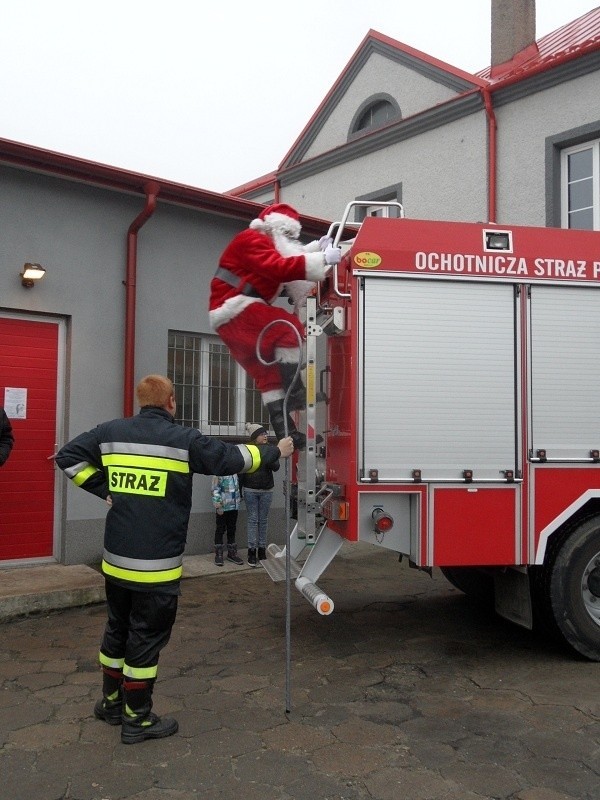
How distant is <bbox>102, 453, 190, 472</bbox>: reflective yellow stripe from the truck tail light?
1.44 meters

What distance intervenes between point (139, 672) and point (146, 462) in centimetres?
105

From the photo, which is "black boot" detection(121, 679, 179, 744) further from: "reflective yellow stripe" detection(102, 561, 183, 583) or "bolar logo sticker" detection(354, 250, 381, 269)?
"bolar logo sticker" detection(354, 250, 381, 269)

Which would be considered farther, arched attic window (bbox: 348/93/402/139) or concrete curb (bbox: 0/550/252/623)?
arched attic window (bbox: 348/93/402/139)

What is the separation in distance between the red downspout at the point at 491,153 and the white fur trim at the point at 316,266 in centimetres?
740

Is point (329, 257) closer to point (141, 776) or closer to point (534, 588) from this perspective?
point (534, 588)

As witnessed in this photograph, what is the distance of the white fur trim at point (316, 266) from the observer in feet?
15.8

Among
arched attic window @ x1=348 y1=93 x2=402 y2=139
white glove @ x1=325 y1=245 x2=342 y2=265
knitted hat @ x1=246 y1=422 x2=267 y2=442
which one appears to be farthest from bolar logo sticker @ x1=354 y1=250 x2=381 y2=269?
arched attic window @ x1=348 y1=93 x2=402 y2=139

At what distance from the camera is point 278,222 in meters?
5.34

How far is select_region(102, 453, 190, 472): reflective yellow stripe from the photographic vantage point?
3867 mm

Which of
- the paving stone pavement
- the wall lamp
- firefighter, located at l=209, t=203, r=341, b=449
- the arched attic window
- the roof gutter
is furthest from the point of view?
the arched attic window

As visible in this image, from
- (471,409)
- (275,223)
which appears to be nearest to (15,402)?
(275,223)

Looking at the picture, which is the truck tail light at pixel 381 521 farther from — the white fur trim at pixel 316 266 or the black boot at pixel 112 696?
the black boot at pixel 112 696

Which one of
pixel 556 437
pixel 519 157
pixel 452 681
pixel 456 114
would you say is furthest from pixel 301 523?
pixel 456 114

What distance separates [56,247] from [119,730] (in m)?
5.05
